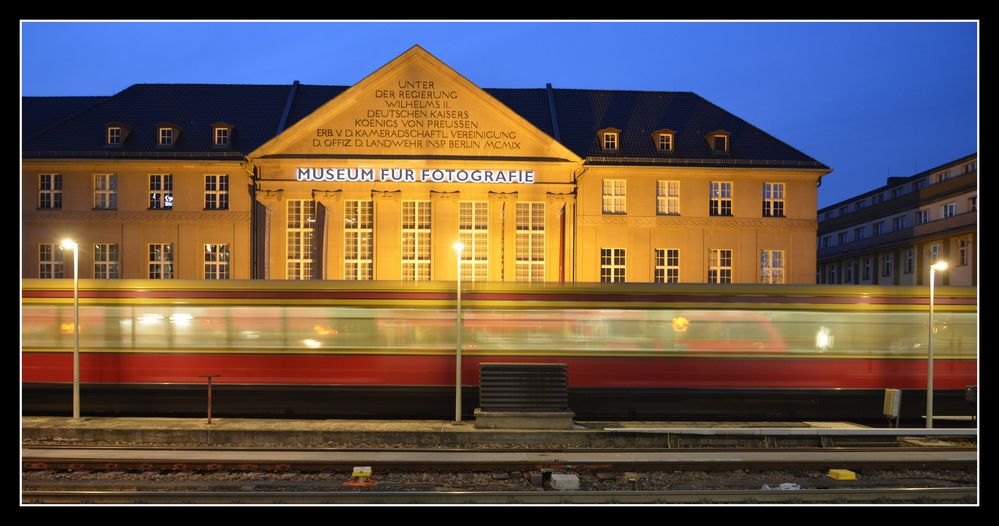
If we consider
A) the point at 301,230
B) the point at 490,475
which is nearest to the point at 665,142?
the point at 301,230

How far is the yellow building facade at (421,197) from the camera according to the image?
32.2 meters

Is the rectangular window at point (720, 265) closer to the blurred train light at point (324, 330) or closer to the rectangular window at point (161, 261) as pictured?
the blurred train light at point (324, 330)

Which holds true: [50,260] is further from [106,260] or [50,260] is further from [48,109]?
[48,109]

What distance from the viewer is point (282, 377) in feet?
59.0

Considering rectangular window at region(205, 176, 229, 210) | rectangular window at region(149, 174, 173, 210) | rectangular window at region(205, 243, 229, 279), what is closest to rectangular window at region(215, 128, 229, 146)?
rectangular window at region(205, 176, 229, 210)

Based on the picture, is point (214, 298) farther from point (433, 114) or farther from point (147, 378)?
point (433, 114)

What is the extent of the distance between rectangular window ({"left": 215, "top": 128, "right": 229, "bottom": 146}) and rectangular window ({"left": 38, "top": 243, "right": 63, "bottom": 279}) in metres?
8.91

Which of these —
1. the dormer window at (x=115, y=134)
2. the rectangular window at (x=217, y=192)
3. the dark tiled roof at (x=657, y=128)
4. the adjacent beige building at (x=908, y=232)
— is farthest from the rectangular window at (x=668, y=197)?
the dormer window at (x=115, y=134)

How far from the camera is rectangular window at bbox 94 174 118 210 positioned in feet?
112

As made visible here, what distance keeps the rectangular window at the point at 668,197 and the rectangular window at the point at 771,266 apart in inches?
191

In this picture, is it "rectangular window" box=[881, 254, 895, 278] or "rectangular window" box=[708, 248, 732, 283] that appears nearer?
"rectangular window" box=[708, 248, 732, 283]

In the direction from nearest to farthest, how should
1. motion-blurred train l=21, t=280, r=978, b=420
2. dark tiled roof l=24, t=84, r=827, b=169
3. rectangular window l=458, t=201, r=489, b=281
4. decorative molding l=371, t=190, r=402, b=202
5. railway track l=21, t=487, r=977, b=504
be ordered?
1. railway track l=21, t=487, r=977, b=504
2. motion-blurred train l=21, t=280, r=978, b=420
3. decorative molding l=371, t=190, r=402, b=202
4. rectangular window l=458, t=201, r=489, b=281
5. dark tiled roof l=24, t=84, r=827, b=169

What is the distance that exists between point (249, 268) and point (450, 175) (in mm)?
10653

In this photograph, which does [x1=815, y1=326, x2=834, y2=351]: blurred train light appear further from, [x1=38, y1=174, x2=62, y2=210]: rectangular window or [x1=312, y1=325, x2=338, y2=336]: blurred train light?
[x1=38, y1=174, x2=62, y2=210]: rectangular window
